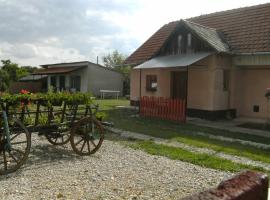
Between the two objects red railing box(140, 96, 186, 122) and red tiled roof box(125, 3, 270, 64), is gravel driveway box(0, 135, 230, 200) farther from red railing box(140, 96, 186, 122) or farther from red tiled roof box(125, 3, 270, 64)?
red tiled roof box(125, 3, 270, 64)

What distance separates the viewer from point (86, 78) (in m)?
33.8

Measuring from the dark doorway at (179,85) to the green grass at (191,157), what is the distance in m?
8.23

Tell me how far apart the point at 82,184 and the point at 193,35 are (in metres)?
11.8

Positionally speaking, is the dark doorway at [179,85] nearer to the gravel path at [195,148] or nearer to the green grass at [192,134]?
the green grass at [192,134]

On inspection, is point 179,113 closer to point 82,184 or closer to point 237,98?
point 237,98

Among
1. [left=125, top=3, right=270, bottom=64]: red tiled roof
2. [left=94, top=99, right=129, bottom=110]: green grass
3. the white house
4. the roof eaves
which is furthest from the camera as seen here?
the white house

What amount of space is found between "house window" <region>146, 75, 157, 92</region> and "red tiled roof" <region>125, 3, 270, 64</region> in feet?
3.79

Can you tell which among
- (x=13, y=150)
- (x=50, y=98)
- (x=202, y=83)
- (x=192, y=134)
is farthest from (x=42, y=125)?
(x=202, y=83)

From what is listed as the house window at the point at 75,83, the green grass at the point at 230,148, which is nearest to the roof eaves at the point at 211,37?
the green grass at the point at 230,148

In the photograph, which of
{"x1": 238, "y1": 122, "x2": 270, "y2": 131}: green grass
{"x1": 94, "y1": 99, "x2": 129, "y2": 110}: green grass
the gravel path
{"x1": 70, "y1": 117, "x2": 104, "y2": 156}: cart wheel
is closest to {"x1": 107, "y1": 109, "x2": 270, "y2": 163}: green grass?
the gravel path

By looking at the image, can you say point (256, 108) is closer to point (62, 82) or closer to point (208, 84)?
point (208, 84)

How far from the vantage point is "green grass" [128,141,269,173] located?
7.46 meters

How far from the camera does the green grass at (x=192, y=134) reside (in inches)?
361

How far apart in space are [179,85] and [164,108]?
2885mm
